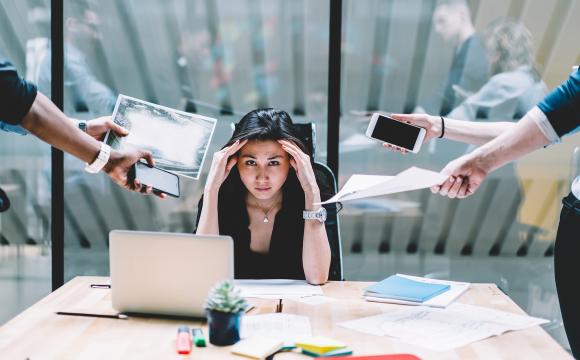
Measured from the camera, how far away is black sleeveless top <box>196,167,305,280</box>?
8.07ft

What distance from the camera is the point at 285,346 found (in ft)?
5.09

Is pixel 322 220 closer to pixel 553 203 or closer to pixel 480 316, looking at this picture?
pixel 480 316

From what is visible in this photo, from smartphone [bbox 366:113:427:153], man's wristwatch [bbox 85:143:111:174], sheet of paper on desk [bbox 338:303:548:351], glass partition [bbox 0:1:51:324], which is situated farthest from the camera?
glass partition [bbox 0:1:51:324]

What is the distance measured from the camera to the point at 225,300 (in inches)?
61.2

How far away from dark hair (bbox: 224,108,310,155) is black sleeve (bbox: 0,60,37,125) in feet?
2.53

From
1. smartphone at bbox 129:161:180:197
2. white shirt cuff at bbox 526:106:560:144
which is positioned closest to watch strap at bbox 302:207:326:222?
smartphone at bbox 129:161:180:197

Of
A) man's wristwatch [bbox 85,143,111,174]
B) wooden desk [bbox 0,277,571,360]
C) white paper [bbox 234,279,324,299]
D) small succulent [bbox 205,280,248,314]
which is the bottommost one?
wooden desk [bbox 0,277,571,360]

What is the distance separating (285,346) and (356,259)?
14.1ft

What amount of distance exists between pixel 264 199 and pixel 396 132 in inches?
23.8

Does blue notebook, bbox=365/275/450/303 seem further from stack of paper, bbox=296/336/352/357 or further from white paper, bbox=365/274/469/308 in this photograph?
stack of paper, bbox=296/336/352/357

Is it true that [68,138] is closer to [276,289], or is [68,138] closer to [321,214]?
[276,289]

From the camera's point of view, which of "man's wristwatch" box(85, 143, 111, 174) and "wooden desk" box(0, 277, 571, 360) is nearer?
"wooden desk" box(0, 277, 571, 360)

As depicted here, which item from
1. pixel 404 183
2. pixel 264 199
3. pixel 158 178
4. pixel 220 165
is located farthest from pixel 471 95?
pixel 404 183

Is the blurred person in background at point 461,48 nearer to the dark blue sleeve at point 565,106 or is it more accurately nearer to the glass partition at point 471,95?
the glass partition at point 471,95
